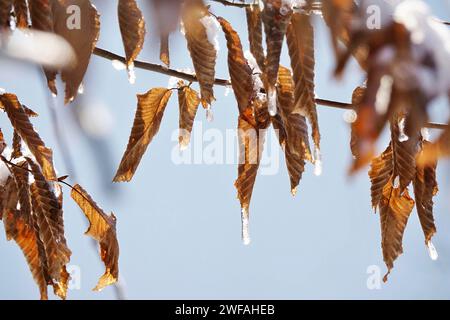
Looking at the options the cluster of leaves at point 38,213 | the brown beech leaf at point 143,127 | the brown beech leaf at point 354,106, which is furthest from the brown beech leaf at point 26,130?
the brown beech leaf at point 354,106

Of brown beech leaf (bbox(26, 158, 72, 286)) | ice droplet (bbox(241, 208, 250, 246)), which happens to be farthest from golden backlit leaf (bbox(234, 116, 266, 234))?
brown beech leaf (bbox(26, 158, 72, 286))

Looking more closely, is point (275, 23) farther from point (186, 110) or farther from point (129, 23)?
point (186, 110)

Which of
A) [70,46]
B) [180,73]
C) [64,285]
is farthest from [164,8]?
[64,285]

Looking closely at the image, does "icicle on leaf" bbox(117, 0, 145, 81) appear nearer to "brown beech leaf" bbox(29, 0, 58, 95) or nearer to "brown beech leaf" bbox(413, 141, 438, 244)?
"brown beech leaf" bbox(29, 0, 58, 95)

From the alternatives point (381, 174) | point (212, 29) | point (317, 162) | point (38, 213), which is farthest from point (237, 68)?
point (38, 213)

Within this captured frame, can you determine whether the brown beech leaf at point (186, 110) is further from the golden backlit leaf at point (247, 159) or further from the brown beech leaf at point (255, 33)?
the brown beech leaf at point (255, 33)

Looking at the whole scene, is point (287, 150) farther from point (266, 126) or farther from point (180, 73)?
point (180, 73)
